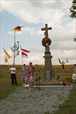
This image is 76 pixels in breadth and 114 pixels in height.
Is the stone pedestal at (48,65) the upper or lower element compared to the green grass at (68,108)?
upper

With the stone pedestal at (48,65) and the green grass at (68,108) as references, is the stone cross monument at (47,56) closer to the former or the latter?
the stone pedestal at (48,65)

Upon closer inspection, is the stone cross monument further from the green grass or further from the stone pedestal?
the green grass

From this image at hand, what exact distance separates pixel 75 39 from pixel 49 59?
7.74 m

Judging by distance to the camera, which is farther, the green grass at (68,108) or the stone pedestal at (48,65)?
the stone pedestal at (48,65)

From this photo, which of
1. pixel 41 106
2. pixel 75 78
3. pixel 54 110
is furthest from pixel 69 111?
pixel 75 78

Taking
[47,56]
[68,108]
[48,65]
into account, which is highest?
[47,56]

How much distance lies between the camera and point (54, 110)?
46.6 ft

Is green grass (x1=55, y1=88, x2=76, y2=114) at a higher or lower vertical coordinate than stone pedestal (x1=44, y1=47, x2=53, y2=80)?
lower

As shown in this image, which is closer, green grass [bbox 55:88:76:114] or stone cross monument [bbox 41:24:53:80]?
green grass [bbox 55:88:76:114]

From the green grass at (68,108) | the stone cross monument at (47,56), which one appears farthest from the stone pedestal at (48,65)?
the green grass at (68,108)

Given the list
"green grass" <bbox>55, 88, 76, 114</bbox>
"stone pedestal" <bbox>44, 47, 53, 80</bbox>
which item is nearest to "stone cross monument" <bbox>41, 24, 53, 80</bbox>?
"stone pedestal" <bbox>44, 47, 53, 80</bbox>

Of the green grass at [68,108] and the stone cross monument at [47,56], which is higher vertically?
the stone cross monument at [47,56]

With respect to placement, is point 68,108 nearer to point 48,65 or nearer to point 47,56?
point 48,65

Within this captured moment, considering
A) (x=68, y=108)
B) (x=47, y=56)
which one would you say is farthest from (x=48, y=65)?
(x=68, y=108)
